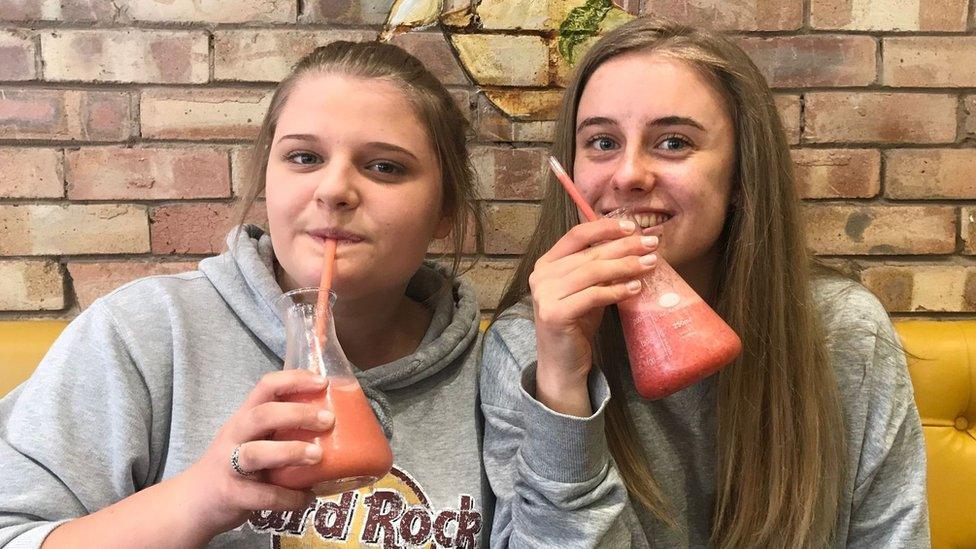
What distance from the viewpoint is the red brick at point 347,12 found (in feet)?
4.52

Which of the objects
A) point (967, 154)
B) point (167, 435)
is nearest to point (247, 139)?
point (167, 435)

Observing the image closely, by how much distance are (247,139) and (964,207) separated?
4.66 ft

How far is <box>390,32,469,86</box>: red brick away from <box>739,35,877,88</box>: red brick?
1.81 feet

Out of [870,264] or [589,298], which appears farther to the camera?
[870,264]

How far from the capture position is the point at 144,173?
138cm

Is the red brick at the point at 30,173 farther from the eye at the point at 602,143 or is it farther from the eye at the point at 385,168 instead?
the eye at the point at 602,143

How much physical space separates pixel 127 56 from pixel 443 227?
0.72 m

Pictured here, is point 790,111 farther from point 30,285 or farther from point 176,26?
point 30,285

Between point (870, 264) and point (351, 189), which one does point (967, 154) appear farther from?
point (351, 189)

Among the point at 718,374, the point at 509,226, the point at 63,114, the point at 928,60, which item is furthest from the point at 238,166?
the point at 928,60

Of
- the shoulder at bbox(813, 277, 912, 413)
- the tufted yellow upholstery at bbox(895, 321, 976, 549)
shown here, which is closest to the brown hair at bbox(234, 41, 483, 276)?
the shoulder at bbox(813, 277, 912, 413)

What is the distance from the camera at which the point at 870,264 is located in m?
1.49

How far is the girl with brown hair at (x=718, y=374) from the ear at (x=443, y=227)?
162mm

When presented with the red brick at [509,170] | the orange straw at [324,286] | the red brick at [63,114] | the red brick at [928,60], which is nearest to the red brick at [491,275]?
the red brick at [509,170]
